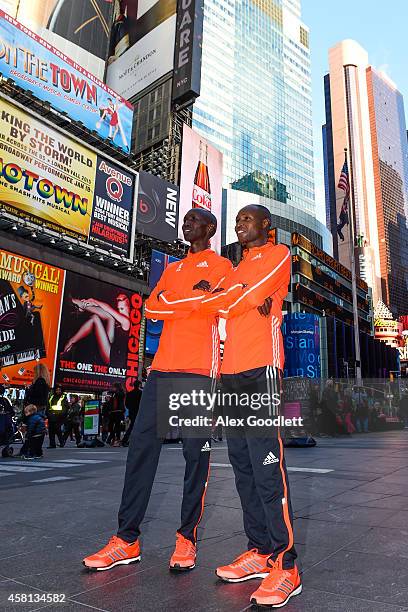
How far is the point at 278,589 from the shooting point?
6.46ft

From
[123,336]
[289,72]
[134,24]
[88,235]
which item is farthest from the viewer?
[289,72]

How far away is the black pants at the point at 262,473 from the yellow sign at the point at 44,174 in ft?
82.3

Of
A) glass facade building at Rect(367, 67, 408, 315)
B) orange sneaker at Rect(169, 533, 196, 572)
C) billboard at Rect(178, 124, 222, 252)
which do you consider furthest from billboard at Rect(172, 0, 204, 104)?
glass facade building at Rect(367, 67, 408, 315)

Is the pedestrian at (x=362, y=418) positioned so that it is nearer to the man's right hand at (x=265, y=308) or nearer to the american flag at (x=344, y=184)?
the american flag at (x=344, y=184)

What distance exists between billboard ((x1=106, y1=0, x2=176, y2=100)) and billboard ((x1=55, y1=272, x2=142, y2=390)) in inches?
949

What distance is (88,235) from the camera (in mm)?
29094

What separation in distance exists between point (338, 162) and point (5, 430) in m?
181

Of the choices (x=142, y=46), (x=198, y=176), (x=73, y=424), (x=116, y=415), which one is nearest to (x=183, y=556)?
(x=116, y=415)

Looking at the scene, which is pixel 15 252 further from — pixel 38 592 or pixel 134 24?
pixel 134 24

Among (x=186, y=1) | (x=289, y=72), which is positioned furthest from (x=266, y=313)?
(x=289, y=72)

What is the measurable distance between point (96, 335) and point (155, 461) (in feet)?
91.0

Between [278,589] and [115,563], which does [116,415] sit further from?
[278,589]

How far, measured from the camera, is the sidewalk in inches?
76.8

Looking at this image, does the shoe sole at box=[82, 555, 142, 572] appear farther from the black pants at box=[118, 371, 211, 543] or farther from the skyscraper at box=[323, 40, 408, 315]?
the skyscraper at box=[323, 40, 408, 315]
